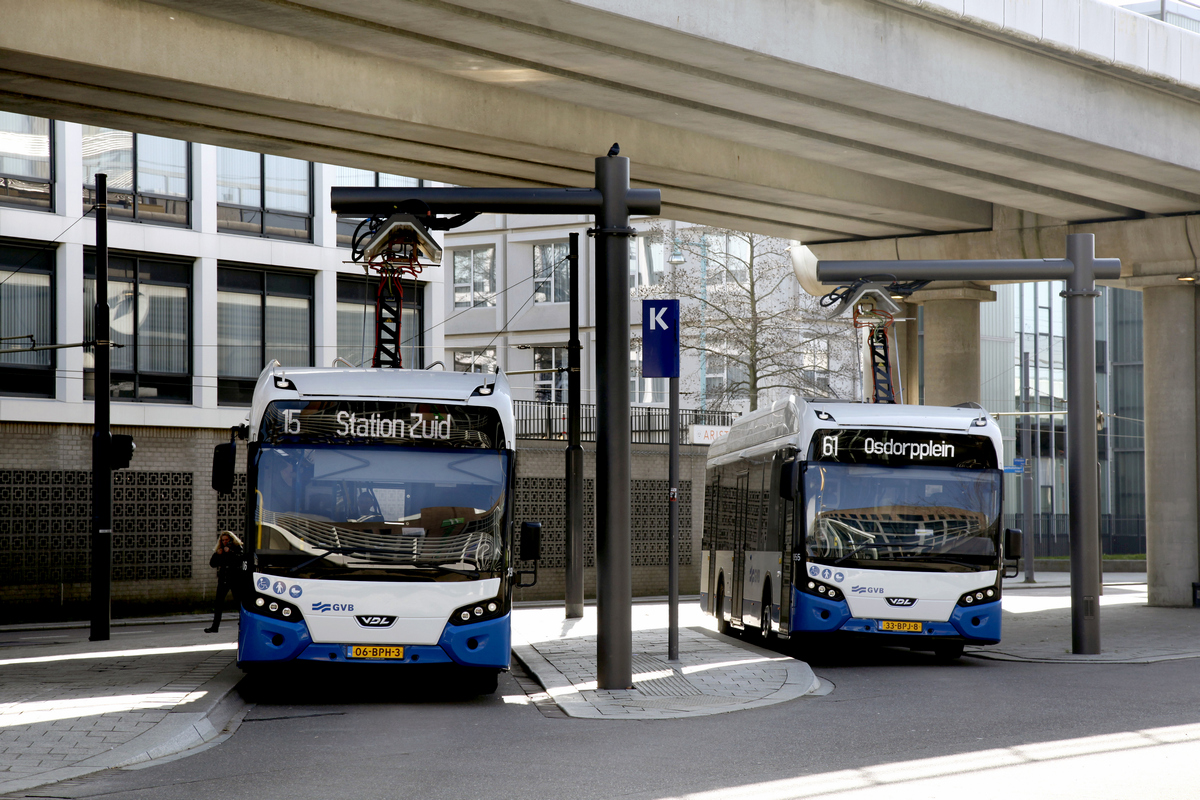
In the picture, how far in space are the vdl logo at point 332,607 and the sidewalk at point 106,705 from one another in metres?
1.07

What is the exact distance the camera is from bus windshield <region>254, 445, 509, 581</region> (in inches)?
478

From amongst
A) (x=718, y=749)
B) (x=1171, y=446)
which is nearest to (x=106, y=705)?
(x=718, y=749)

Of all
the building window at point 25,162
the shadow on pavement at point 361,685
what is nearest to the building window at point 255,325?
the building window at point 25,162

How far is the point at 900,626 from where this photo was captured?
606 inches

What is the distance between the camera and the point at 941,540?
1562 cm

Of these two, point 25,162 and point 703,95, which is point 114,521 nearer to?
point 25,162

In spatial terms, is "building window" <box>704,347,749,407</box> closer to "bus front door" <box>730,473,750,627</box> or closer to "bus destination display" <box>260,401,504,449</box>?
"bus front door" <box>730,473,750,627</box>

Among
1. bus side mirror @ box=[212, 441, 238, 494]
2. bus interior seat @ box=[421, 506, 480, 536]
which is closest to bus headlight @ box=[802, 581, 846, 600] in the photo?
bus interior seat @ box=[421, 506, 480, 536]

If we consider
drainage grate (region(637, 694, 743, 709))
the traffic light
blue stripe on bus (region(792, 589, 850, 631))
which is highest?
the traffic light

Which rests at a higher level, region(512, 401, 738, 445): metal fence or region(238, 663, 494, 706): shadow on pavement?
region(512, 401, 738, 445): metal fence

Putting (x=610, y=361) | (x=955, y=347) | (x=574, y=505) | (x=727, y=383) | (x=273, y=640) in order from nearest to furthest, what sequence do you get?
1. (x=273, y=640)
2. (x=610, y=361)
3. (x=574, y=505)
4. (x=955, y=347)
5. (x=727, y=383)

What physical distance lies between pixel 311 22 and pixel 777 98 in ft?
19.6

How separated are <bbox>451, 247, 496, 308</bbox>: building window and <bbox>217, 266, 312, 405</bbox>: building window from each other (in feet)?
75.8

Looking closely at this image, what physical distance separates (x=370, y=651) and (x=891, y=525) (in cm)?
648
